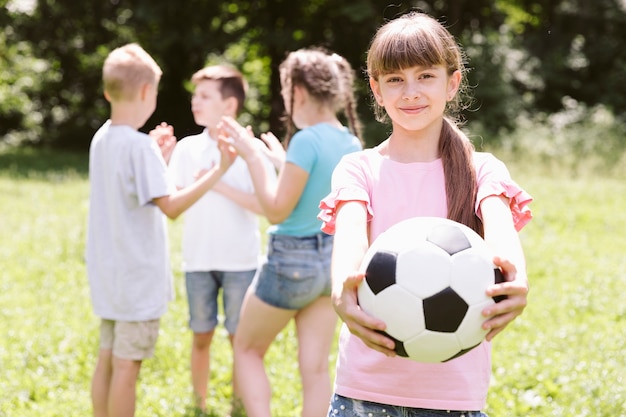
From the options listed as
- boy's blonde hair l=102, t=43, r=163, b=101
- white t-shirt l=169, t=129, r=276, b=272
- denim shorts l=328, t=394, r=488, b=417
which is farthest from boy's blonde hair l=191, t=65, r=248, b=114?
denim shorts l=328, t=394, r=488, b=417

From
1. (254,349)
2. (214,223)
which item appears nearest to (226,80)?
(214,223)

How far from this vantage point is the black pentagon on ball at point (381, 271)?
2.04 metres

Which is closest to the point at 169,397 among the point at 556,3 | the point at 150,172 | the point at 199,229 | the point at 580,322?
the point at 199,229

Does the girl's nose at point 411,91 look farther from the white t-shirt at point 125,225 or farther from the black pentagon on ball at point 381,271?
the white t-shirt at point 125,225

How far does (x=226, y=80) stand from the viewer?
465 centimetres

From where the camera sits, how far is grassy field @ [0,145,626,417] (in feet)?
15.3

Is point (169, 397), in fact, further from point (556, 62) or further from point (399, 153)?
point (556, 62)

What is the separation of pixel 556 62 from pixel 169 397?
63.3ft

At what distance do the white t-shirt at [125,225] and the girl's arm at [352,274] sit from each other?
1647 millimetres

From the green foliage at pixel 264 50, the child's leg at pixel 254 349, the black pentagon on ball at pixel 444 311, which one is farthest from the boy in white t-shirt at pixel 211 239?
the green foliage at pixel 264 50

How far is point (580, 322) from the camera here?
6.27m

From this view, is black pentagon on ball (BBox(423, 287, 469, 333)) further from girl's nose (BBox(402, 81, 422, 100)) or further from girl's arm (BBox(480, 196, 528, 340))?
girl's nose (BBox(402, 81, 422, 100))

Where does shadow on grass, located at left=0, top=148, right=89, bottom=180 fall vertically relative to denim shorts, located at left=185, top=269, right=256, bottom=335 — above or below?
above

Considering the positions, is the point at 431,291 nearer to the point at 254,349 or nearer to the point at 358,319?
the point at 358,319
